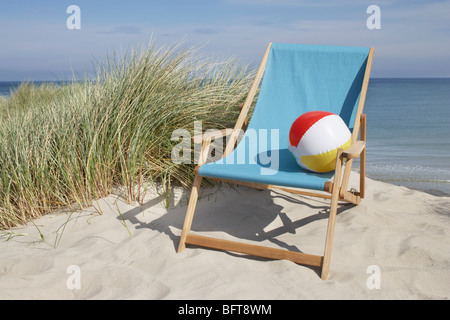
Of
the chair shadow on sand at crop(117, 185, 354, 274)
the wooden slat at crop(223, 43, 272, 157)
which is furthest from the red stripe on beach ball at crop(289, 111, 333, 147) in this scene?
the chair shadow on sand at crop(117, 185, 354, 274)

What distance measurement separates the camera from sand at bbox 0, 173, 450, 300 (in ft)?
6.50

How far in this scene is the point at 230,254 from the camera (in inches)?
93.8

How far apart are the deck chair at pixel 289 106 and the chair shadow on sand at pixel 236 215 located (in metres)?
0.15

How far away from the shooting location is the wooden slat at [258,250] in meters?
2.19

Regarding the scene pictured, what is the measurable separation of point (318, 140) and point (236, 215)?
855 millimetres

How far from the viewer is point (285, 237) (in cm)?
268

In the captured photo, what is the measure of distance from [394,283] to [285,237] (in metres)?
0.79

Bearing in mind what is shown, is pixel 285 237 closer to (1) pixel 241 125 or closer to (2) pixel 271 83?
(1) pixel 241 125

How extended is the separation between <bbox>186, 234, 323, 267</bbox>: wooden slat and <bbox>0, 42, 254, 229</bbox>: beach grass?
2.67ft
